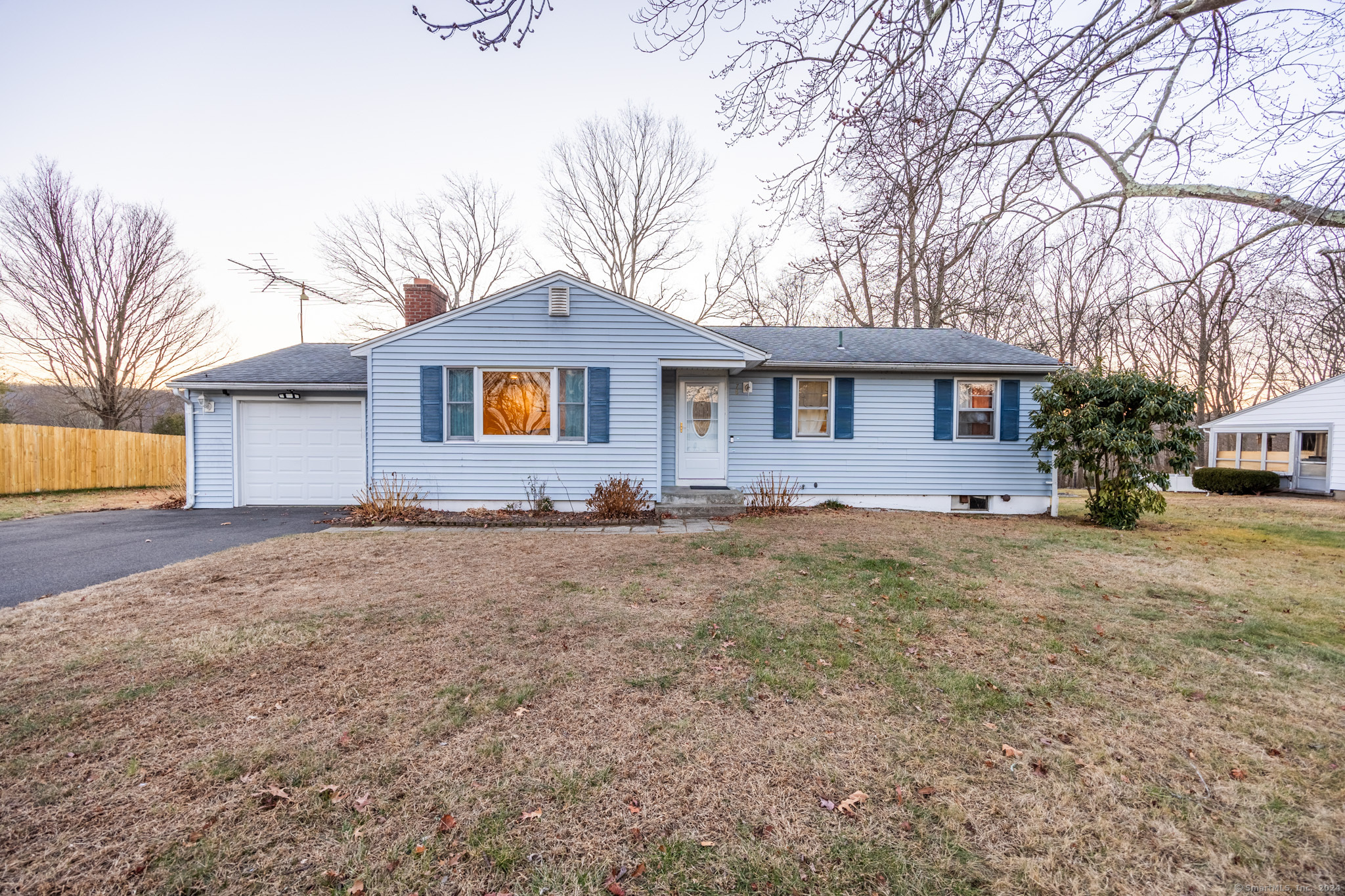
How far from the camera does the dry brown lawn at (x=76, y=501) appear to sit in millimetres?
10539

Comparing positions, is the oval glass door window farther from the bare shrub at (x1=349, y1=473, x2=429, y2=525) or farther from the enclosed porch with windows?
the enclosed porch with windows

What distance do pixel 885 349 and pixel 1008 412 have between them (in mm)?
2724

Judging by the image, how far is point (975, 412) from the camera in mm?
11078

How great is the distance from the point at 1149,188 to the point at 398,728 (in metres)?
7.53

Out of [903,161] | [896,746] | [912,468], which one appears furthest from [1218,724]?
[912,468]

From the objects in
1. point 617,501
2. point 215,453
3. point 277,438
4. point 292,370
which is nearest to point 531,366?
A: point 617,501

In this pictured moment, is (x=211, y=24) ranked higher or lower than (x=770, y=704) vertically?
higher

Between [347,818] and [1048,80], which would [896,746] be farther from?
[1048,80]

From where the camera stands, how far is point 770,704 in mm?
2996

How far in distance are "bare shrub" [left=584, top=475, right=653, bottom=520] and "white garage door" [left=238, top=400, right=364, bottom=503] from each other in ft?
17.3

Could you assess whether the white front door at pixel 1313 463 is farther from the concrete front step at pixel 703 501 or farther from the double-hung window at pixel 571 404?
the double-hung window at pixel 571 404

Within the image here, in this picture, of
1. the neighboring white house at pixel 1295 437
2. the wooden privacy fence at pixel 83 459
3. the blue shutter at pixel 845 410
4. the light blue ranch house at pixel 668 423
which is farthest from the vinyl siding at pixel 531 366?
the neighboring white house at pixel 1295 437

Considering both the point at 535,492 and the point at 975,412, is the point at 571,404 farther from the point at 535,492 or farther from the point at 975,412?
the point at 975,412

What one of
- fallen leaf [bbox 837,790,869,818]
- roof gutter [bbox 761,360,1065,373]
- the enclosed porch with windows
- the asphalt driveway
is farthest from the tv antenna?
the enclosed porch with windows
